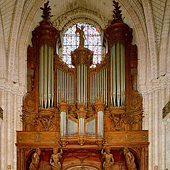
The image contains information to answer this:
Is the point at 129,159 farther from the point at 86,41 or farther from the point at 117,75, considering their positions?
the point at 86,41

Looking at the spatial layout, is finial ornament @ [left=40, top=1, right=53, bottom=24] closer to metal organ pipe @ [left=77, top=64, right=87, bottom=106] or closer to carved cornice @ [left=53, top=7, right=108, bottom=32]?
carved cornice @ [left=53, top=7, right=108, bottom=32]

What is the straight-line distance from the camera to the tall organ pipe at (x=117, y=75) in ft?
72.7

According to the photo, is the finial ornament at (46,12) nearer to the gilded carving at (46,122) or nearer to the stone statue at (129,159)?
the gilded carving at (46,122)

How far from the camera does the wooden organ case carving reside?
20688 mm

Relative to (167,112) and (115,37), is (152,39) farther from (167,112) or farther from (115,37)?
(167,112)

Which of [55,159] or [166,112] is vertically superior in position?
[166,112]

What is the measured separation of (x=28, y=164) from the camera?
21.3 metres

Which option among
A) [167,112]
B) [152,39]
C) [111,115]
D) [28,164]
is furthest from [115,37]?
[28,164]

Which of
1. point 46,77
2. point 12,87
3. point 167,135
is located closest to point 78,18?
point 46,77

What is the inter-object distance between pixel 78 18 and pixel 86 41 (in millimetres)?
1406

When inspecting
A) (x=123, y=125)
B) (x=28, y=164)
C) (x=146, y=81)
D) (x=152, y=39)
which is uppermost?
(x=152, y=39)

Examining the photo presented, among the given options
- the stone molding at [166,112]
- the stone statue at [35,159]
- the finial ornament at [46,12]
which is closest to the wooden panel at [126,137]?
the stone molding at [166,112]

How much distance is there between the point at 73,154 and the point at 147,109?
4.15 metres

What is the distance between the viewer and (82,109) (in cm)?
2073
